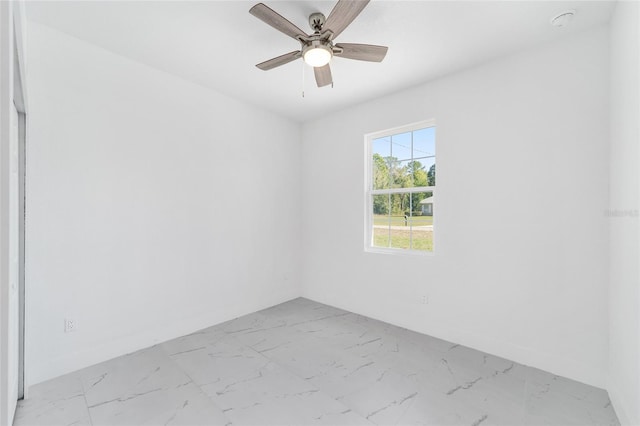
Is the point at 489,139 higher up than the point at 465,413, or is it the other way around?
the point at 489,139

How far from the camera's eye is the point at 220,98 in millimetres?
3490

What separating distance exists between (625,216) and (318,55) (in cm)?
228

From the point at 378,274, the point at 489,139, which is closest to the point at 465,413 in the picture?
the point at 378,274

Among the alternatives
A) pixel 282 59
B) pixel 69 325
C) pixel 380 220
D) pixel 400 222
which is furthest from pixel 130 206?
pixel 400 222

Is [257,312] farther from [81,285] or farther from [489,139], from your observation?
[489,139]

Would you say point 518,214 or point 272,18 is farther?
point 518,214

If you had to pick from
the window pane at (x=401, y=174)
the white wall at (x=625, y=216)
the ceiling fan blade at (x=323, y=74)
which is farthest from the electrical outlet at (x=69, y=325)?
the white wall at (x=625, y=216)

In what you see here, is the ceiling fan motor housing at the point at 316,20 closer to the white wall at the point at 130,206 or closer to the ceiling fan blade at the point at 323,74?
the ceiling fan blade at the point at 323,74

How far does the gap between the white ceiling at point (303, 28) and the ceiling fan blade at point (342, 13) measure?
27cm

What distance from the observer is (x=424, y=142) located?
3357mm

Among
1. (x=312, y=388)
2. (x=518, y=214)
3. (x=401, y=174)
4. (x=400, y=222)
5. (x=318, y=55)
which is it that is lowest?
(x=312, y=388)

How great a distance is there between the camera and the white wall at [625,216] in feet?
5.55

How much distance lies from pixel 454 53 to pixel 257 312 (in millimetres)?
3635

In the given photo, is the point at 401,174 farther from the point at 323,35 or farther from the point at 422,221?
the point at 323,35
